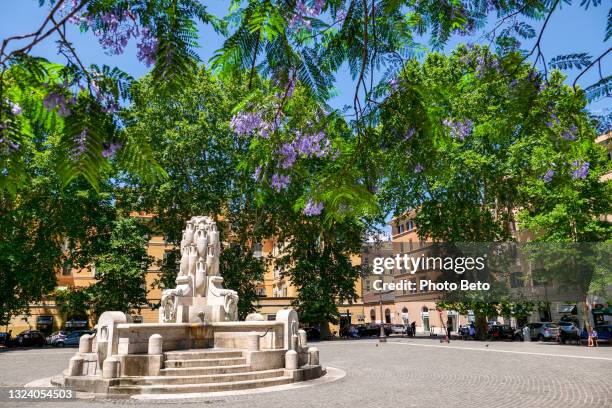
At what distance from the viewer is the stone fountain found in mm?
12188

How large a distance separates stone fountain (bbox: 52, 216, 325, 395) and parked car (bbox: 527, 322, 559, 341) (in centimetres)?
2617

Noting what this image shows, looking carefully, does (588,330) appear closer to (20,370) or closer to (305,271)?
(305,271)

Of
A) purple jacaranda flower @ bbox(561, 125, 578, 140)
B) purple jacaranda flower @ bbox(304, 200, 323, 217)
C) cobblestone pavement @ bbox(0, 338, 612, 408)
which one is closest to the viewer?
purple jacaranda flower @ bbox(304, 200, 323, 217)

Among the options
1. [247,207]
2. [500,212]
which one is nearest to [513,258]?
[500,212]

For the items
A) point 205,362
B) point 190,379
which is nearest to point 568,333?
point 205,362

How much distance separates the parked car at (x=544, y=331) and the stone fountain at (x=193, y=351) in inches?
1031

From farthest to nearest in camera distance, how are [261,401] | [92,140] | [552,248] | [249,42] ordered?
[552,248], [261,401], [249,42], [92,140]

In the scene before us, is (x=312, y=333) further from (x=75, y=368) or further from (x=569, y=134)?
(x=569, y=134)

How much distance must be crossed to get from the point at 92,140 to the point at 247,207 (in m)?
33.6

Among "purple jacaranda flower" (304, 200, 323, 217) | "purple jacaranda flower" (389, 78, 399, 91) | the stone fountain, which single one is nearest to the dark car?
the stone fountain

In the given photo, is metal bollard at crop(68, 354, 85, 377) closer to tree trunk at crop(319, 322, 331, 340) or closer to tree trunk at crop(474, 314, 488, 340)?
tree trunk at crop(319, 322, 331, 340)

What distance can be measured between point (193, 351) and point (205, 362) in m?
1.11

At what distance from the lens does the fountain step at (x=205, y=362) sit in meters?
13.0

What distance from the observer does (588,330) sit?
30344 millimetres
